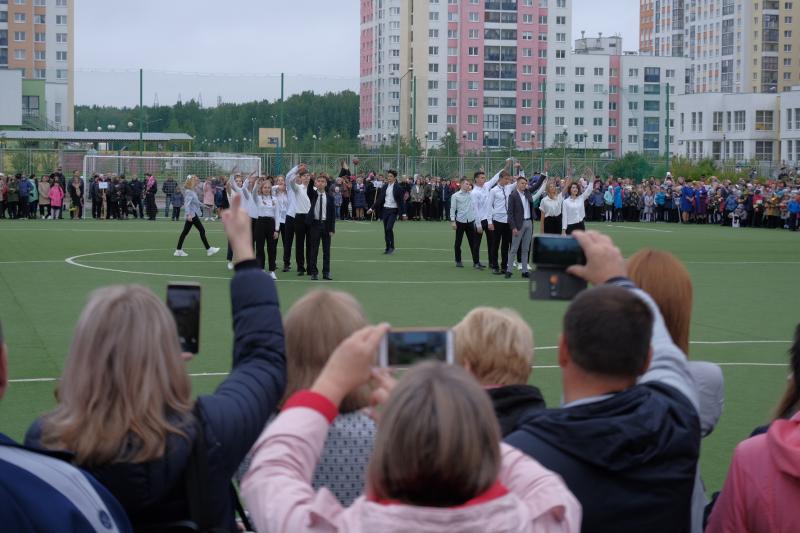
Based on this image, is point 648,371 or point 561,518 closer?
point 561,518

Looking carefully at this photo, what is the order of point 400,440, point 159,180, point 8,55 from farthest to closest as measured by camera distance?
point 8,55
point 159,180
point 400,440

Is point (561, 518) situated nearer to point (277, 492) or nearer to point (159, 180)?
point (277, 492)

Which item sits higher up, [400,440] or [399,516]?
[400,440]

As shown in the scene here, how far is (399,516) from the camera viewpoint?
255 cm

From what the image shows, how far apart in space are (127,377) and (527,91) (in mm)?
131100

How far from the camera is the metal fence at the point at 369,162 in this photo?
48875mm

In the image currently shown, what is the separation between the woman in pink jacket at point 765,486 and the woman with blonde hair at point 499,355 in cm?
72

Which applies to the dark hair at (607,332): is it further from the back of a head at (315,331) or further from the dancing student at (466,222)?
the dancing student at (466,222)

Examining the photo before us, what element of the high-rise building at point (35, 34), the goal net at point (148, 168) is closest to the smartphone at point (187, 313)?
the goal net at point (148, 168)

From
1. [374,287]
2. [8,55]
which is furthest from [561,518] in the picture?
[8,55]

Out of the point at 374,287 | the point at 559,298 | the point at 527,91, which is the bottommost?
the point at 374,287

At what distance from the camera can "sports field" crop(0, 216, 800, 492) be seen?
10801mm

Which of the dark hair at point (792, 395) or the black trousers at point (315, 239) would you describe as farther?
the black trousers at point (315, 239)

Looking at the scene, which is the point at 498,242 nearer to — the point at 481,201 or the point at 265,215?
the point at 481,201
